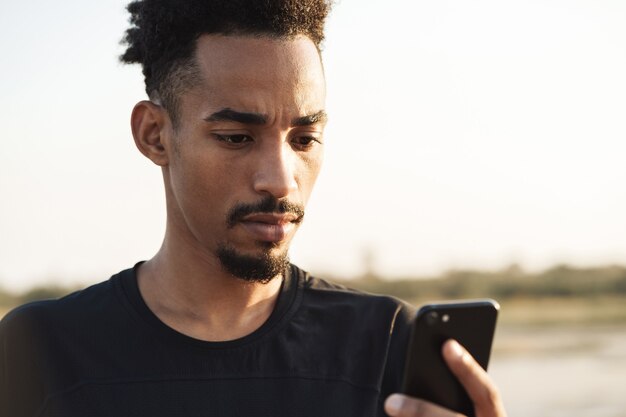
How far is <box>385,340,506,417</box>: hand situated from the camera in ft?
5.68

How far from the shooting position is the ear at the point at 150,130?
2.67 m

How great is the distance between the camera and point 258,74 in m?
2.44

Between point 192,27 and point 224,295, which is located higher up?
point 192,27

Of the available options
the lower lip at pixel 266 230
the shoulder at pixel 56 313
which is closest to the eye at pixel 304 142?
the lower lip at pixel 266 230

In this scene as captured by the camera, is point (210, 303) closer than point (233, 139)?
No

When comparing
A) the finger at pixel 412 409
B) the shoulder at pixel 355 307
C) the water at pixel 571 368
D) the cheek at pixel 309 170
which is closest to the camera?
the finger at pixel 412 409

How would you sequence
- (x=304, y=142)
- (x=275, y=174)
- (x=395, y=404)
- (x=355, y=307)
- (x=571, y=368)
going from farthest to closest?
(x=571, y=368) → (x=355, y=307) → (x=304, y=142) → (x=275, y=174) → (x=395, y=404)

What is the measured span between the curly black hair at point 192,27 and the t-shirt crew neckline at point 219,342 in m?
0.53

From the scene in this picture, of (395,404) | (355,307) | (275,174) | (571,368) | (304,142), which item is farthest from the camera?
(571,368)

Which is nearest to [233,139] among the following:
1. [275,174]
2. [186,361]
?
[275,174]

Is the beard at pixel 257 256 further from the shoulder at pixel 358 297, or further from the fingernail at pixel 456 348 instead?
the fingernail at pixel 456 348

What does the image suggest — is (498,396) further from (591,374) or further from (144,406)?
(591,374)

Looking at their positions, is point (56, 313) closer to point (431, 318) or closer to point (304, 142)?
point (304, 142)

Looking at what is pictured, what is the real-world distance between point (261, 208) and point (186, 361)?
0.49 m
